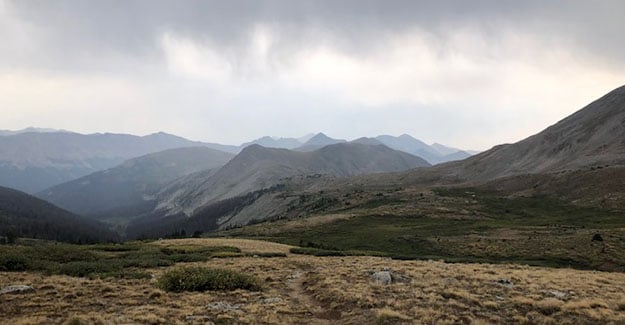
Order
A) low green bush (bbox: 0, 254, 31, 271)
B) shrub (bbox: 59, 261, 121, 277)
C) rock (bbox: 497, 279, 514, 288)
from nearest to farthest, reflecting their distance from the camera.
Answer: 1. rock (bbox: 497, 279, 514, 288)
2. shrub (bbox: 59, 261, 121, 277)
3. low green bush (bbox: 0, 254, 31, 271)

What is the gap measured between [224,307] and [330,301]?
5.94 metres

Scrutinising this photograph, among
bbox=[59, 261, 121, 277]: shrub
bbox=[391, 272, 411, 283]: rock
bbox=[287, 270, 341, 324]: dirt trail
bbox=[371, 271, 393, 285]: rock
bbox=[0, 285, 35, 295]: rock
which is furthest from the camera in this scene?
bbox=[59, 261, 121, 277]: shrub

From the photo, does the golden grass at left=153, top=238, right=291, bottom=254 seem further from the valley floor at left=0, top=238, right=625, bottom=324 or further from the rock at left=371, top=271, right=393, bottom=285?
the rock at left=371, top=271, right=393, bottom=285

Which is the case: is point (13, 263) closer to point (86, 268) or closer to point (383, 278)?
point (86, 268)

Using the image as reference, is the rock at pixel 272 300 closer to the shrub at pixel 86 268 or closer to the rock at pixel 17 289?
the rock at pixel 17 289

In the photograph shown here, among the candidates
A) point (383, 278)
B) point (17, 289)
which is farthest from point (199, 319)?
point (383, 278)

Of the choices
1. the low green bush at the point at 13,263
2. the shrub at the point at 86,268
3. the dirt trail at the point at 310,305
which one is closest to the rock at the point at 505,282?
the dirt trail at the point at 310,305

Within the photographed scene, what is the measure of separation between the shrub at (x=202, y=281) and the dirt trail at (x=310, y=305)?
8.74ft

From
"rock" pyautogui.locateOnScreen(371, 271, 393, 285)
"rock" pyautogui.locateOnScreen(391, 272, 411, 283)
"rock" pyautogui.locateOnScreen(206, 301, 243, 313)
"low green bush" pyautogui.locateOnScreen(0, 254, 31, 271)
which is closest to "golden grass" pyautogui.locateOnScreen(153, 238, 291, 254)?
"low green bush" pyautogui.locateOnScreen(0, 254, 31, 271)

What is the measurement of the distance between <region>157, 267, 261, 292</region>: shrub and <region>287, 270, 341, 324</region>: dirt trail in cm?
266

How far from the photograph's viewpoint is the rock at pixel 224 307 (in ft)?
70.3

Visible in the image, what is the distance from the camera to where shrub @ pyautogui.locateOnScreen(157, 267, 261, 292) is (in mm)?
26688

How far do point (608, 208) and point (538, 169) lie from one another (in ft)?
333

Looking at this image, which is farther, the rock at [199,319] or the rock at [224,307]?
the rock at [224,307]
